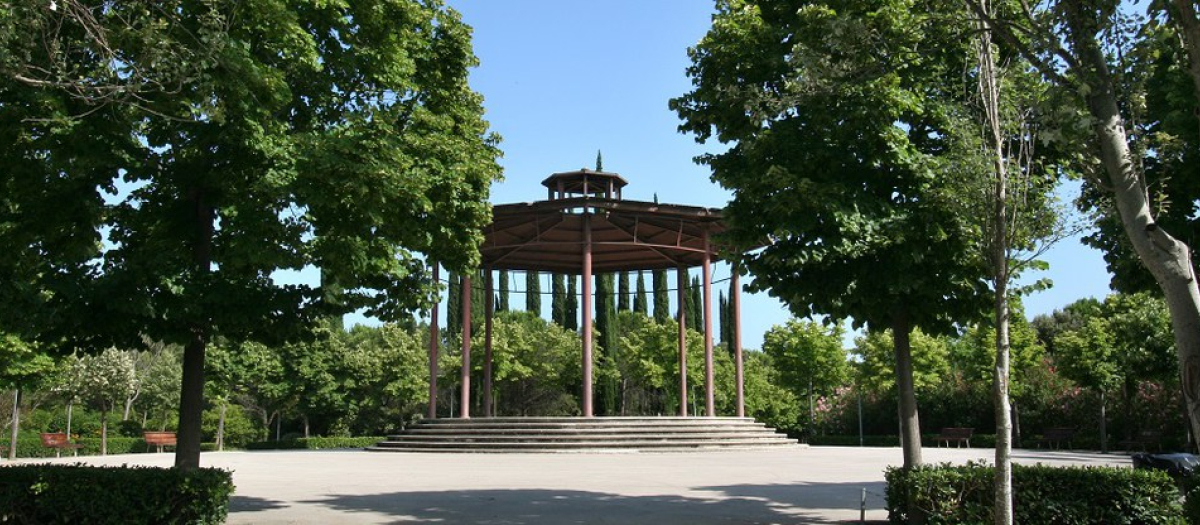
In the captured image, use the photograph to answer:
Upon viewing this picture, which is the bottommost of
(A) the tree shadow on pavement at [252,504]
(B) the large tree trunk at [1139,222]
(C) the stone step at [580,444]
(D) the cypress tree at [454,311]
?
(C) the stone step at [580,444]

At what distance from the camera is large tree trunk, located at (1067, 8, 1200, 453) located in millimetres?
6211

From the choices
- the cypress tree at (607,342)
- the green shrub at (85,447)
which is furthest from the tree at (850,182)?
the cypress tree at (607,342)

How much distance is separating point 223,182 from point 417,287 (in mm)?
3264

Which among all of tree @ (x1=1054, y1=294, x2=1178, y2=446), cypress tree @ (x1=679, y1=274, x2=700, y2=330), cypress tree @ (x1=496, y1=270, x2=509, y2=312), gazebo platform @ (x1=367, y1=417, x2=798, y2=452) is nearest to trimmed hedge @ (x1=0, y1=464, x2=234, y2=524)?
gazebo platform @ (x1=367, y1=417, x2=798, y2=452)

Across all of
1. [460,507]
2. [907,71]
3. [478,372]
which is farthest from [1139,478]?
[478,372]

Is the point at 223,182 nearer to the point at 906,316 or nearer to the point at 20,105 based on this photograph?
the point at 20,105

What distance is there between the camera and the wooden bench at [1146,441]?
30078 mm

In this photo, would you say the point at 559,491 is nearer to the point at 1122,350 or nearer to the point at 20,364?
the point at 20,364

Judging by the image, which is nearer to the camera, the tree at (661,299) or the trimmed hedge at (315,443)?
the trimmed hedge at (315,443)

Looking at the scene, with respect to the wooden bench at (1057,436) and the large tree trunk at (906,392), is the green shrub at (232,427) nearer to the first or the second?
the wooden bench at (1057,436)

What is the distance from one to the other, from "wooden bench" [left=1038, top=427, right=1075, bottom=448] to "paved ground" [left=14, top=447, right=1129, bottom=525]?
1430 cm

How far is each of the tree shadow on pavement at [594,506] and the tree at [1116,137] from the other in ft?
19.4

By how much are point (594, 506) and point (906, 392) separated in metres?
4.81

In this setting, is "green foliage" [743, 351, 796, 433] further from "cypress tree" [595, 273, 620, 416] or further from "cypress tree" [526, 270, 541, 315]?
"cypress tree" [526, 270, 541, 315]
